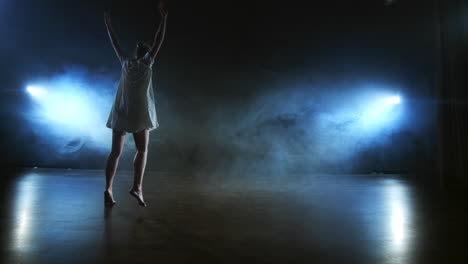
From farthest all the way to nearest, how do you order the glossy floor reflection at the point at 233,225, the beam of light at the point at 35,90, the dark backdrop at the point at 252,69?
the beam of light at the point at 35,90 → the dark backdrop at the point at 252,69 → the glossy floor reflection at the point at 233,225

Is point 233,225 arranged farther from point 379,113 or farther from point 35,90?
point 35,90

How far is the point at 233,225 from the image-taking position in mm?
1921

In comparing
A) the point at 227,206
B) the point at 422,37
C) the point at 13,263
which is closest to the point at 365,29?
the point at 422,37

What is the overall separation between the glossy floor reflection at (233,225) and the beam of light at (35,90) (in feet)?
6.05

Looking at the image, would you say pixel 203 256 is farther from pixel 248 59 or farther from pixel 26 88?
pixel 26 88

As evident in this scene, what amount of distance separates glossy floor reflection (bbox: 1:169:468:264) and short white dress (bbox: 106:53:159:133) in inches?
21.2

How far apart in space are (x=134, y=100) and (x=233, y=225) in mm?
1047

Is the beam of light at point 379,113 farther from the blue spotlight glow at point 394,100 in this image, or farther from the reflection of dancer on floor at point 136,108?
the reflection of dancer on floor at point 136,108

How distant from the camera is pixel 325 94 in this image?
484cm

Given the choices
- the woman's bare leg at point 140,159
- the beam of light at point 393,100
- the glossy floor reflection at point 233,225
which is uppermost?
the beam of light at point 393,100

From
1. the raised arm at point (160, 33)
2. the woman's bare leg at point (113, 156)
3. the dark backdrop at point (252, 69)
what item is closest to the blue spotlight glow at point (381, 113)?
the dark backdrop at point (252, 69)

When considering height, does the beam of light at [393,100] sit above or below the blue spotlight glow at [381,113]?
above

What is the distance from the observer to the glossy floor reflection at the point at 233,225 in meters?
1.41

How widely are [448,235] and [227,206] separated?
1.27 metres
